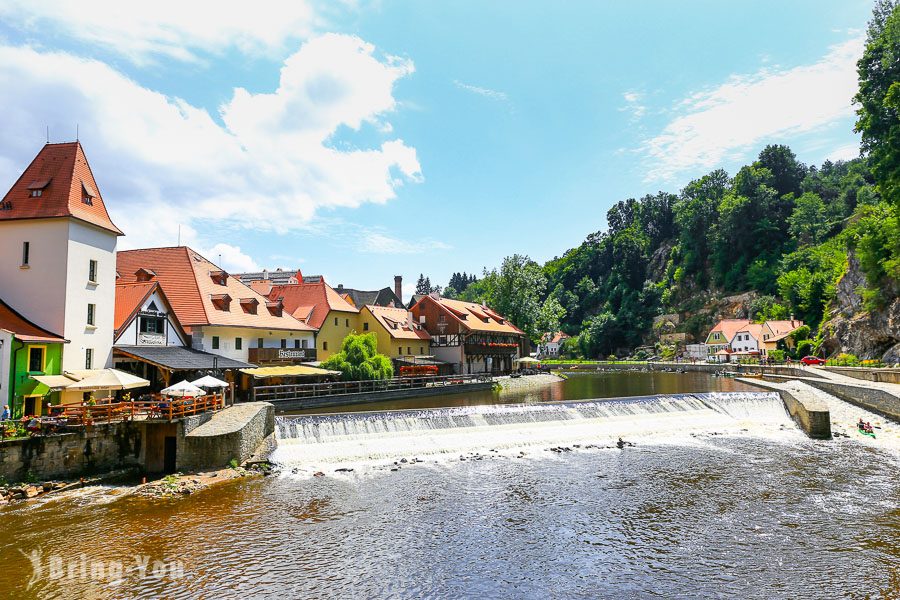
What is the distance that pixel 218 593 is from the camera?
1130 cm

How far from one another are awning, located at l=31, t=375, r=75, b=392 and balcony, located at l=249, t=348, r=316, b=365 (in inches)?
662

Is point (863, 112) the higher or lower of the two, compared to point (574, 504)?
higher

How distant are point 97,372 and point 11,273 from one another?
→ 280 inches

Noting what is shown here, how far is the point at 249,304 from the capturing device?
3962 centimetres

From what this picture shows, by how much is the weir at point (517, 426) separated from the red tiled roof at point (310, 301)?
69.7 ft

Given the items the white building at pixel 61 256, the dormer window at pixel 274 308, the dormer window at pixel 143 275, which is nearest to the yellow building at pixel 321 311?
the dormer window at pixel 274 308

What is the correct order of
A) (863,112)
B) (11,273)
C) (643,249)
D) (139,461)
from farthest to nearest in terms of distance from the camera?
(643,249) → (863,112) → (11,273) → (139,461)

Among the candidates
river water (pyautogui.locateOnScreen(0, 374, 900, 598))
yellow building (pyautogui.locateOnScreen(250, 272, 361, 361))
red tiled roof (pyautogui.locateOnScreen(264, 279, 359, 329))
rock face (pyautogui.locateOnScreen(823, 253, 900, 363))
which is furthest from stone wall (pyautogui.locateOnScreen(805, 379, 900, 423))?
red tiled roof (pyautogui.locateOnScreen(264, 279, 359, 329))

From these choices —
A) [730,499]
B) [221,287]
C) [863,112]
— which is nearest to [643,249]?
[863,112]

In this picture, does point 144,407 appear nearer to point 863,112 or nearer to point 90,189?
point 90,189

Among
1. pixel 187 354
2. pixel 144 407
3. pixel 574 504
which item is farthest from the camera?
pixel 187 354

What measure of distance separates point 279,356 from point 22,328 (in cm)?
1794

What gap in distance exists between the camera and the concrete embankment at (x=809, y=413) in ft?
89.5

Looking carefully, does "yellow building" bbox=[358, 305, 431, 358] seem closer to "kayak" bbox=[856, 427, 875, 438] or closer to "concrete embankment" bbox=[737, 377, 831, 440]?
"concrete embankment" bbox=[737, 377, 831, 440]
